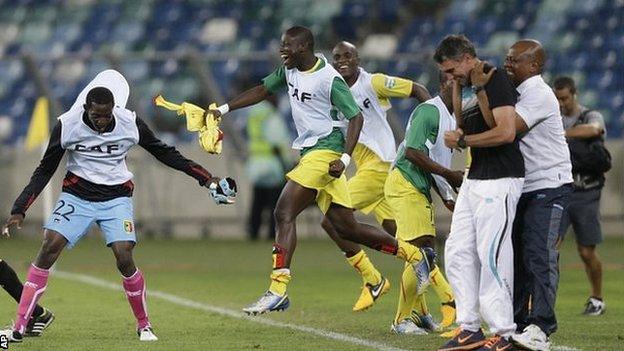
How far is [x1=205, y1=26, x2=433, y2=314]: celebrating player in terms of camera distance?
41.6 ft

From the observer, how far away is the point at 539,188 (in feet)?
36.3

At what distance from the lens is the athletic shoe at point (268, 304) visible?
1220cm

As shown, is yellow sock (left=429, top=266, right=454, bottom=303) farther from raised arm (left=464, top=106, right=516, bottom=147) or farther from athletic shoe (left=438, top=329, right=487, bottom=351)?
raised arm (left=464, top=106, right=516, bottom=147)

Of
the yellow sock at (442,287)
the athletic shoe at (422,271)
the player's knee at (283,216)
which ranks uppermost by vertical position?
the player's knee at (283,216)

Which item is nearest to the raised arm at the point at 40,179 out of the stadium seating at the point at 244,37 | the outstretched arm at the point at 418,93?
the outstretched arm at the point at 418,93

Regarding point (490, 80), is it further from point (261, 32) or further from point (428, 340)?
point (261, 32)

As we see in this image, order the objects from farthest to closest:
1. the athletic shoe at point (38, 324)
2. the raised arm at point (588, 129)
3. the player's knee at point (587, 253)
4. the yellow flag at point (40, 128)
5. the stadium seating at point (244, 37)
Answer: the stadium seating at point (244, 37)
the yellow flag at point (40, 128)
the player's knee at point (587, 253)
the raised arm at point (588, 129)
the athletic shoe at point (38, 324)

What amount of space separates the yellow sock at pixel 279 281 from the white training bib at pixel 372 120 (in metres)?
2.12

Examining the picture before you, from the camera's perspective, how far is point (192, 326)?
42.2 ft

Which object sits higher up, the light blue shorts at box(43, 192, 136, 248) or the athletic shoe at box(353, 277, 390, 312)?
the light blue shorts at box(43, 192, 136, 248)

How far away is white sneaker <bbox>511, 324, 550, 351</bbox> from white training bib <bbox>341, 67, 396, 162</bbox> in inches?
145

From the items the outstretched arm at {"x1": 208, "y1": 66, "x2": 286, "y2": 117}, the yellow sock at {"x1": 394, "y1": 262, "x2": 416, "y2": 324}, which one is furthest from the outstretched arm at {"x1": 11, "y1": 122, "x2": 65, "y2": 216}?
the yellow sock at {"x1": 394, "y1": 262, "x2": 416, "y2": 324}

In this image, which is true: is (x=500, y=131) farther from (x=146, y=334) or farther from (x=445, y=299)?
(x=146, y=334)

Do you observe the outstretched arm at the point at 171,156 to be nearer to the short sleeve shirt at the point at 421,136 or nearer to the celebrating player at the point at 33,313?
the celebrating player at the point at 33,313
